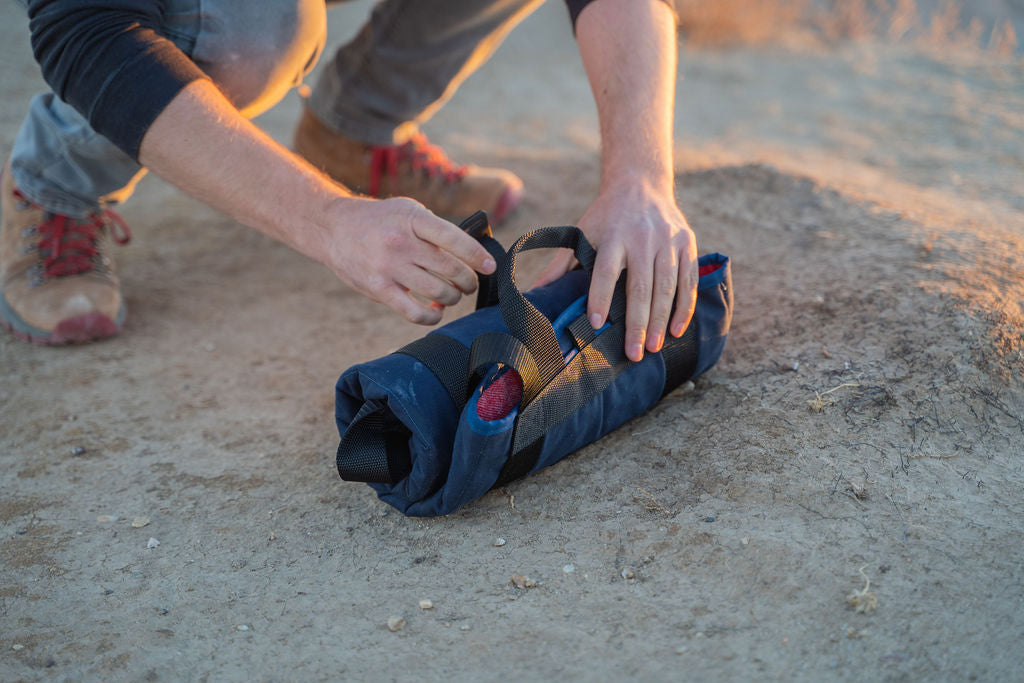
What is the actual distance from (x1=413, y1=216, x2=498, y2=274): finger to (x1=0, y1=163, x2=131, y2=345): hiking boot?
4.20 ft

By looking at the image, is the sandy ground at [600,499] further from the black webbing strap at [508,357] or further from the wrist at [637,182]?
the wrist at [637,182]

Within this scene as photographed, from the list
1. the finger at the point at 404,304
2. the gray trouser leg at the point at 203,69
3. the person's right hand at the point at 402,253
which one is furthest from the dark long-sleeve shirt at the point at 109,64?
the finger at the point at 404,304

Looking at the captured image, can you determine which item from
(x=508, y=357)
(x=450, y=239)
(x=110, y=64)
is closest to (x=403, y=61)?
(x=110, y=64)

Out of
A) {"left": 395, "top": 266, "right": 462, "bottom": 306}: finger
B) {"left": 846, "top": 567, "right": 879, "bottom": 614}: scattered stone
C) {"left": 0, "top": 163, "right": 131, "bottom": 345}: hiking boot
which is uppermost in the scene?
{"left": 395, "top": 266, "right": 462, "bottom": 306}: finger

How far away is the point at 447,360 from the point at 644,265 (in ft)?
1.44

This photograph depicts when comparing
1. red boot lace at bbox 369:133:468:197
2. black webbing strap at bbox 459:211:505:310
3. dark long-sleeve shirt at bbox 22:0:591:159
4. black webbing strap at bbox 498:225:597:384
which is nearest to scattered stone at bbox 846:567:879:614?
black webbing strap at bbox 498:225:597:384

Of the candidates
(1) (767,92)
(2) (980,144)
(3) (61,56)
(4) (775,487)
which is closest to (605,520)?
(4) (775,487)

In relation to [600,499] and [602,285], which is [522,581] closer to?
[600,499]

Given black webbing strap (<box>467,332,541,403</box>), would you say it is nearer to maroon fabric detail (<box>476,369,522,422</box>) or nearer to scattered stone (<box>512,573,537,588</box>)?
maroon fabric detail (<box>476,369,522,422</box>)

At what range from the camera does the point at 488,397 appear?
4.75 feet

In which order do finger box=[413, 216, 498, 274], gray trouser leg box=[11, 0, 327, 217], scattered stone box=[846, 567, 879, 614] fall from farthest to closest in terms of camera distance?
gray trouser leg box=[11, 0, 327, 217], finger box=[413, 216, 498, 274], scattered stone box=[846, 567, 879, 614]

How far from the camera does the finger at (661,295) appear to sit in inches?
63.9

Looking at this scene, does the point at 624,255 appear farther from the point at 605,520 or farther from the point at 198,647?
the point at 198,647

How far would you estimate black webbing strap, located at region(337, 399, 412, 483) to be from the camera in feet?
4.81
